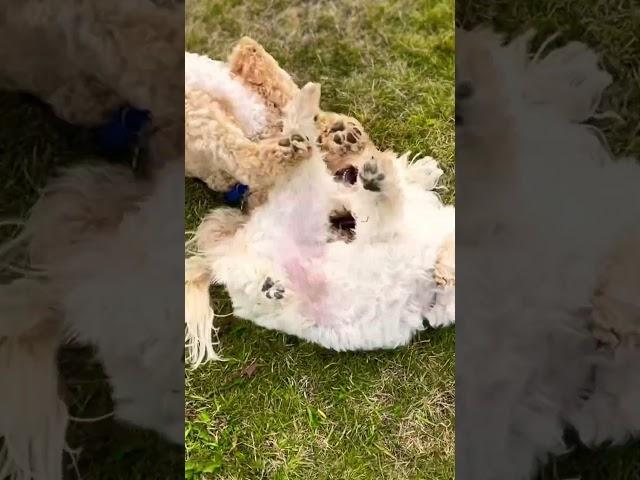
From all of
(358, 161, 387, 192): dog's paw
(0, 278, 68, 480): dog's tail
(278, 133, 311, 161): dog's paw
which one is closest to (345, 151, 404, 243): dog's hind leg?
(358, 161, 387, 192): dog's paw

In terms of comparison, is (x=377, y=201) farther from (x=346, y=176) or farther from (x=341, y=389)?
(x=341, y=389)

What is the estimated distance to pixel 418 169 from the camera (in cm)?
119

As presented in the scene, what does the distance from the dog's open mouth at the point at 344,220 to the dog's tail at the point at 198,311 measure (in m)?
0.23

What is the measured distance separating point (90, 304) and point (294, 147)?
1.34 ft

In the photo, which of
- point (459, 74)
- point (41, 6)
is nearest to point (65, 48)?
point (41, 6)

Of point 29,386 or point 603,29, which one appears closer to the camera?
point 29,386

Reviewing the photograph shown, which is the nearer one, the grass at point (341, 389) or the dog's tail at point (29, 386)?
the dog's tail at point (29, 386)

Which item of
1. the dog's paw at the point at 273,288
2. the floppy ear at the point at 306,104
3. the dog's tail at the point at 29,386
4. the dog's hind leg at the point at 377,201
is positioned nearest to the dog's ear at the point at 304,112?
the floppy ear at the point at 306,104

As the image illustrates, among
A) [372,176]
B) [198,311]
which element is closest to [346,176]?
[372,176]

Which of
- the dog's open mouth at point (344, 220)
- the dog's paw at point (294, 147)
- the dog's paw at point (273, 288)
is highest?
the dog's paw at point (294, 147)

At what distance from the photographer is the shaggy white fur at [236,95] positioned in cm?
119

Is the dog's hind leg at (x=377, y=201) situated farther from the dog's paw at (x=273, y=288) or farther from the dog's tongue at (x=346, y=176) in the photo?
the dog's paw at (x=273, y=288)

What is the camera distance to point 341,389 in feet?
3.87

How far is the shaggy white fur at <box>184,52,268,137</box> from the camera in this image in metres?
1.19
